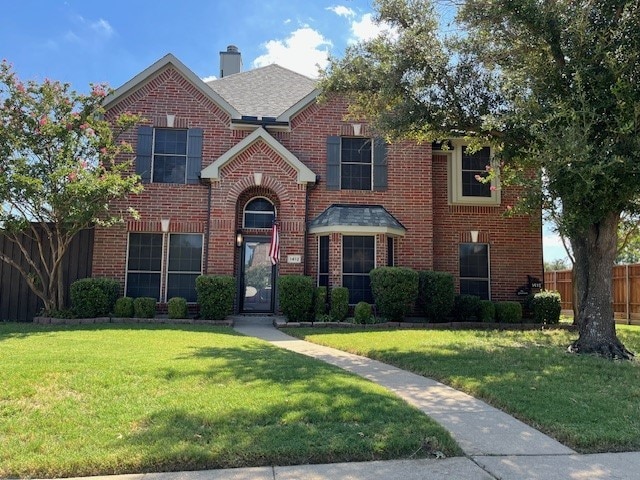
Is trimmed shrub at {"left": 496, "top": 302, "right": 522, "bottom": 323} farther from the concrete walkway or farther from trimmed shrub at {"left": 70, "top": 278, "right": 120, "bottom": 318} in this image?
trimmed shrub at {"left": 70, "top": 278, "right": 120, "bottom": 318}

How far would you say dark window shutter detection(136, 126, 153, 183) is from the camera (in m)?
14.2

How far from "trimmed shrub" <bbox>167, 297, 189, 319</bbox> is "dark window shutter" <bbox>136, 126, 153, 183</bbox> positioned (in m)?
3.59

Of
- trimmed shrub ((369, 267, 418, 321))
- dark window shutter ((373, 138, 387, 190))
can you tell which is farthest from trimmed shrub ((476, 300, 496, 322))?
dark window shutter ((373, 138, 387, 190))

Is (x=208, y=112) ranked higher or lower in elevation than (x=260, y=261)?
higher

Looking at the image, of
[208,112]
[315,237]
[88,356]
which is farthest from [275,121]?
[88,356]

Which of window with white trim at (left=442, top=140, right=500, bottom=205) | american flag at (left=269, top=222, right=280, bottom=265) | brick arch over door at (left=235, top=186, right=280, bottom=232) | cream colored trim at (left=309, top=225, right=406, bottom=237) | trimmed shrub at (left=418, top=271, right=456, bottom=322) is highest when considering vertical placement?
window with white trim at (left=442, top=140, right=500, bottom=205)

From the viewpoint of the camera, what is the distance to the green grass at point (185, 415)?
3598mm

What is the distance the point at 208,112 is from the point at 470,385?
11.4 m

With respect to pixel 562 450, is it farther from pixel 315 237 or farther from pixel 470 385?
pixel 315 237

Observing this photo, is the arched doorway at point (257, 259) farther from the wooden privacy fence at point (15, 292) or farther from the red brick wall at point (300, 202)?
the wooden privacy fence at point (15, 292)

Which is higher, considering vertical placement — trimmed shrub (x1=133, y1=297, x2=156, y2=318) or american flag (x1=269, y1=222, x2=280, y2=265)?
american flag (x1=269, y1=222, x2=280, y2=265)

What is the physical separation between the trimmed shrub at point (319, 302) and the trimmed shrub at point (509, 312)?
493 cm

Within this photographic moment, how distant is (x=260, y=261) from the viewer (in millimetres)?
14484

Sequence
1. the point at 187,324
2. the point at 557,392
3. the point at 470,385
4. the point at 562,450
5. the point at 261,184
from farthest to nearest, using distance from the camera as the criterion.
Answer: the point at 261,184
the point at 187,324
the point at 470,385
the point at 557,392
the point at 562,450
